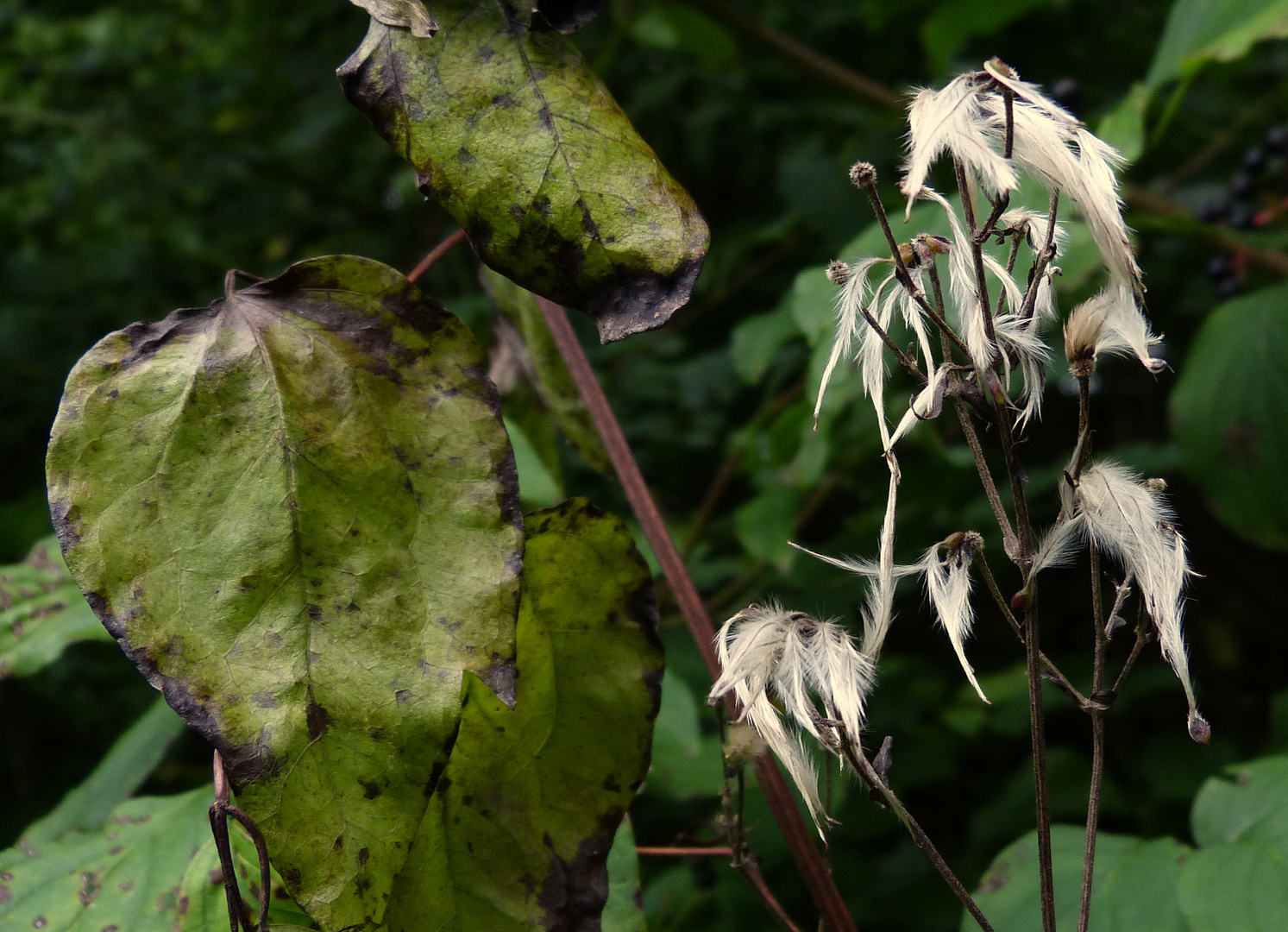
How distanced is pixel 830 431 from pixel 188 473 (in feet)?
2.80

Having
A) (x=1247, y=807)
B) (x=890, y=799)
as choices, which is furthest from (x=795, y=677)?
(x=1247, y=807)

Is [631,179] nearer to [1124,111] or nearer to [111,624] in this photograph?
[111,624]

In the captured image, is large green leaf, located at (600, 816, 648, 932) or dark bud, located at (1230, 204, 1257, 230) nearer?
large green leaf, located at (600, 816, 648, 932)

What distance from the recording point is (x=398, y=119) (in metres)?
0.49

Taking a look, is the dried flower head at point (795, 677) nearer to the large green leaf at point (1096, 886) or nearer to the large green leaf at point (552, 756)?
the large green leaf at point (552, 756)

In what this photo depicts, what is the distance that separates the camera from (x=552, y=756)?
548 millimetres

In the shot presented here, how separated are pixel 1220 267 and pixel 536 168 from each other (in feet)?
5.17

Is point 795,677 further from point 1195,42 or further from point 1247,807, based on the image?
point 1195,42

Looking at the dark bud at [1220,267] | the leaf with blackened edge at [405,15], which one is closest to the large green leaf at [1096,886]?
the leaf with blackened edge at [405,15]

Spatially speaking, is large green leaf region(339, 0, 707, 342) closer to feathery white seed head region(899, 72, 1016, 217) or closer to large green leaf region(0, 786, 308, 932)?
feathery white seed head region(899, 72, 1016, 217)

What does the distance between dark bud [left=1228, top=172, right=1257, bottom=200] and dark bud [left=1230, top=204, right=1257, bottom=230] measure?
2cm

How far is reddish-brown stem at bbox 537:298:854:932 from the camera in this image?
538 millimetres

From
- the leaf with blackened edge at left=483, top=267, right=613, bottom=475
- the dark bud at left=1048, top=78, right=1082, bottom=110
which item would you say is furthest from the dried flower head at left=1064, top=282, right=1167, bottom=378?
the dark bud at left=1048, top=78, right=1082, bottom=110

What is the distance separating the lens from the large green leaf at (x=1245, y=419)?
1517 millimetres
